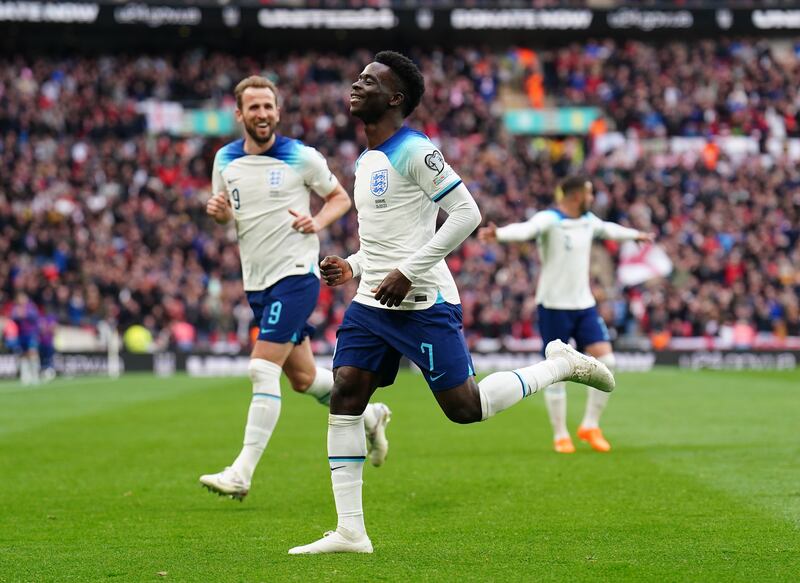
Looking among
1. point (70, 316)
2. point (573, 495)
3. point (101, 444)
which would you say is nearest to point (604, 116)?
point (70, 316)

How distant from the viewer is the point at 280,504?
28.1 feet

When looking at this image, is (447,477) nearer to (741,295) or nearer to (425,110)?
(741,295)

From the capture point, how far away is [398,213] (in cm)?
648

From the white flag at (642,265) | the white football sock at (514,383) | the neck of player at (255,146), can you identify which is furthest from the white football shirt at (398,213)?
the white flag at (642,265)

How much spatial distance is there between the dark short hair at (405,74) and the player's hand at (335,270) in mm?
937

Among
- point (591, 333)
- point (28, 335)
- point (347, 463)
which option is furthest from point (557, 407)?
point (28, 335)

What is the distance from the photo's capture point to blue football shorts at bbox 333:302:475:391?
21.0 feet

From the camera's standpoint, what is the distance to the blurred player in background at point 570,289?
38.9 feet

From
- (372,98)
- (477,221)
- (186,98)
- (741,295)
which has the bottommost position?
(741,295)

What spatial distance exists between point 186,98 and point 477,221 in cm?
3557

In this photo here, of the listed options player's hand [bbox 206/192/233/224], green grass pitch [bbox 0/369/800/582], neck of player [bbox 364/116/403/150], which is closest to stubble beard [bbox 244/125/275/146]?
player's hand [bbox 206/192/233/224]

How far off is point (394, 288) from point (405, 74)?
126 cm

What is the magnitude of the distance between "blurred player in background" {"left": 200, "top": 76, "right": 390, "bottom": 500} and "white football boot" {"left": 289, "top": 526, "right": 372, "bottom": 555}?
2269 millimetres

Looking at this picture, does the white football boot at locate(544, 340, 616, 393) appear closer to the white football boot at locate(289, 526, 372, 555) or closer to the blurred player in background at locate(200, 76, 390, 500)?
the white football boot at locate(289, 526, 372, 555)
